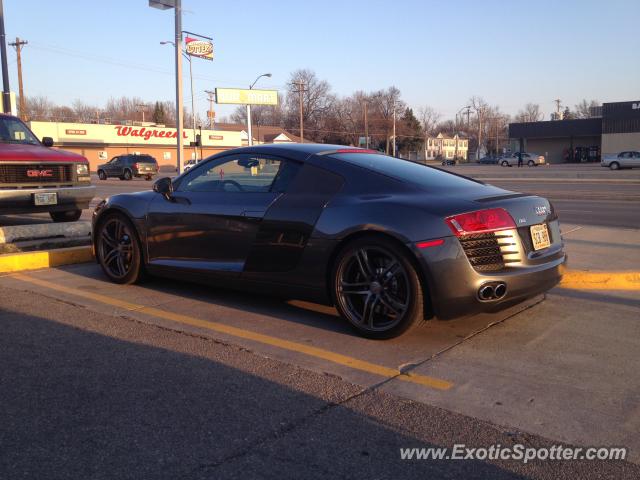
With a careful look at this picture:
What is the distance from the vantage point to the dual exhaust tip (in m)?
3.99

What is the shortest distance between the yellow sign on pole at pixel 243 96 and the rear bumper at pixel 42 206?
44.2 meters

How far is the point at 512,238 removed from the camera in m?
4.16

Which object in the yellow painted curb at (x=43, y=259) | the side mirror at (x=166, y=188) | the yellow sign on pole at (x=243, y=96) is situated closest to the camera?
the side mirror at (x=166, y=188)

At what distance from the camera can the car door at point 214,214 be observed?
5020mm

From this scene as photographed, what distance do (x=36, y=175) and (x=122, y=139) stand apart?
183 ft

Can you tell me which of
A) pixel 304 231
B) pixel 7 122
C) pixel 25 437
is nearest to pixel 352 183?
pixel 304 231

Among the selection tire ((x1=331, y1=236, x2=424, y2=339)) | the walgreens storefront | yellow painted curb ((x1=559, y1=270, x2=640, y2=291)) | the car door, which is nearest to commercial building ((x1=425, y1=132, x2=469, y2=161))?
the walgreens storefront

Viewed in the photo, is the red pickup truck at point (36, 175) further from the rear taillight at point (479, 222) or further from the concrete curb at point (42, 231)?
the rear taillight at point (479, 222)

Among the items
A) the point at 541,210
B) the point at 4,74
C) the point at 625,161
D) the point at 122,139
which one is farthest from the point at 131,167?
the point at 625,161

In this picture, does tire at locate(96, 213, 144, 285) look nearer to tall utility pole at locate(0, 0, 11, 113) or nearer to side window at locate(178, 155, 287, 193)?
side window at locate(178, 155, 287, 193)

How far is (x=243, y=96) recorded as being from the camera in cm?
5544

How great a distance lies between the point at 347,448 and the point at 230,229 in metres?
2.70

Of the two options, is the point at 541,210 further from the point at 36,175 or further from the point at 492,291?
the point at 36,175

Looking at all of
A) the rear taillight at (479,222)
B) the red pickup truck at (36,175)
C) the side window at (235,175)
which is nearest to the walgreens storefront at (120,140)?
the red pickup truck at (36,175)
